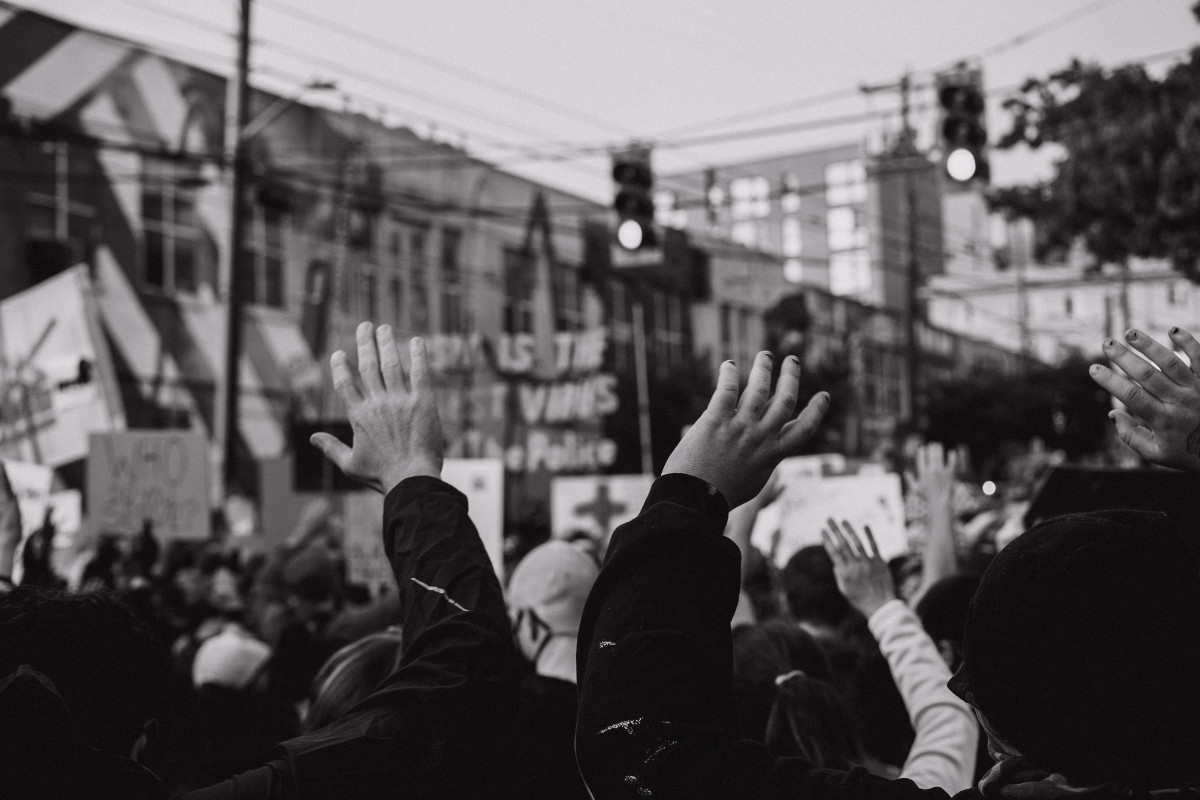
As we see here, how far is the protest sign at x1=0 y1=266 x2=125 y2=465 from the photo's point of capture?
1177 cm

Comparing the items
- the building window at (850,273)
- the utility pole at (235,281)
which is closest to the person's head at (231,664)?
the utility pole at (235,281)

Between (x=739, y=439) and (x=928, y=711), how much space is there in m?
1.23

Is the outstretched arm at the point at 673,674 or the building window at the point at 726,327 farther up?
the building window at the point at 726,327

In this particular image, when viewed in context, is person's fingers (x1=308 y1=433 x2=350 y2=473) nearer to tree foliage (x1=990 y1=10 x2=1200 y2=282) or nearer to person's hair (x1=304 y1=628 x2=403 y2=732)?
person's hair (x1=304 y1=628 x2=403 y2=732)

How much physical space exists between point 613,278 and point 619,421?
23.2ft

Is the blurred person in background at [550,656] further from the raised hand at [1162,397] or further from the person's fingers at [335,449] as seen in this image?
the raised hand at [1162,397]

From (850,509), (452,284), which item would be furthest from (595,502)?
(452,284)

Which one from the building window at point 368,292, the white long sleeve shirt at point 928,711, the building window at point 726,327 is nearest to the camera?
the white long sleeve shirt at point 928,711

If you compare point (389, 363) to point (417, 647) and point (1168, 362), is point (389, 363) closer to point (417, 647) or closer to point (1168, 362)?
point (417, 647)

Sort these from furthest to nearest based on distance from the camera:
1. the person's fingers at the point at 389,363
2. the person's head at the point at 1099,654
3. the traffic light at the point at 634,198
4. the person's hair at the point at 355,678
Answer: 1. the traffic light at the point at 634,198
2. the person's hair at the point at 355,678
3. the person's fingers at the point at 389,363
4. the person's head at the point at 1099,654

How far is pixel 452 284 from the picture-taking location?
3117 cm

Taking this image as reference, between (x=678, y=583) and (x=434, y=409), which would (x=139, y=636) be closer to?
(x=434, y=409)

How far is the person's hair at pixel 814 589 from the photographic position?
15.3 ft

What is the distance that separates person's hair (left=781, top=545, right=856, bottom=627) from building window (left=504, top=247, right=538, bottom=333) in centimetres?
2866
